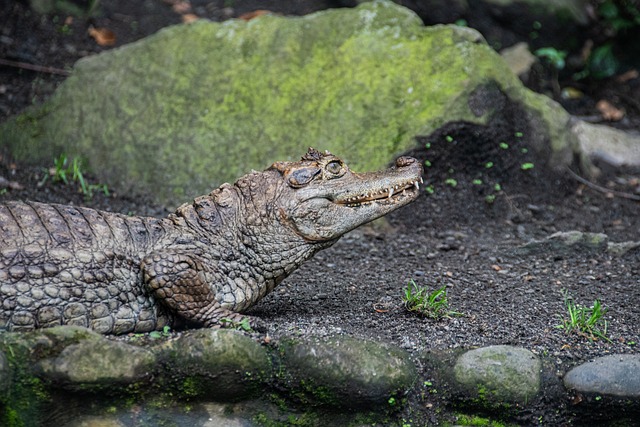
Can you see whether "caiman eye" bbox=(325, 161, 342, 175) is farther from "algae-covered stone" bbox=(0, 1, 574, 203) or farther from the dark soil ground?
"algae-covered stone" bbox=(0, 1, 574, 203)

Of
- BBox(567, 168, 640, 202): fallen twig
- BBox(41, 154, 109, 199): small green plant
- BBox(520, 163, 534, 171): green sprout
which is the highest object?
BBox(520, 163, 534, 171): green sprout

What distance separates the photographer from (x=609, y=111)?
10.2m

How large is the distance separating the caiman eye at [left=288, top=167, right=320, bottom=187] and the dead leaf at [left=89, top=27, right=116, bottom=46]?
6.05 meters

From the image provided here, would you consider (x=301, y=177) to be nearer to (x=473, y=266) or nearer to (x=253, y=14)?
(x=473, y=266)

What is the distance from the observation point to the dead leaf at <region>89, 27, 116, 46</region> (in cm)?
1002

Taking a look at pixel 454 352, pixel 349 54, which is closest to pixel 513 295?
pixel 454 352

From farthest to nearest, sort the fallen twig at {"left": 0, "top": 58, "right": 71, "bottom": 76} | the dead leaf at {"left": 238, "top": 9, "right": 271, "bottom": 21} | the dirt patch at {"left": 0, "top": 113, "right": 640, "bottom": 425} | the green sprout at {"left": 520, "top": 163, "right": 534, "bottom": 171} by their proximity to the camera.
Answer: the dead leaf at {"left": 238, "top": 9, "right": 271, "bottom": 21}
the fallen twig at {"left": 0, "top": 58, "right": 71, "bottom": 76}
the green sprout at {"left": 520, "top": 163, "right": 534, "bottom": 171}
the dirt patch at {"left": 0, "top": 113, "right": 640, "bottom": 425}

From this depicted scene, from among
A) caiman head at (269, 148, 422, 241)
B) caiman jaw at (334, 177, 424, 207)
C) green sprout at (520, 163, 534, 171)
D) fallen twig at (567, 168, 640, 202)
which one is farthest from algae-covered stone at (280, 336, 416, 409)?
fallen twig at (567, 168, 640, 202)

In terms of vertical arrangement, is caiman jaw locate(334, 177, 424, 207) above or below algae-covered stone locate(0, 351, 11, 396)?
above

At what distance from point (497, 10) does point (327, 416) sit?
293 inches

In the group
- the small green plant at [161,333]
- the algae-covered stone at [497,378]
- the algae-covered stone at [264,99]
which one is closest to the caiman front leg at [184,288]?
the small green plant at [161,333]

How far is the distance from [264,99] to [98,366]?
161 inches

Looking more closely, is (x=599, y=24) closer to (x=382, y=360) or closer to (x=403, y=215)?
(x=403, y=215)

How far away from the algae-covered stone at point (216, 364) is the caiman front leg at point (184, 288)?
35 cm
